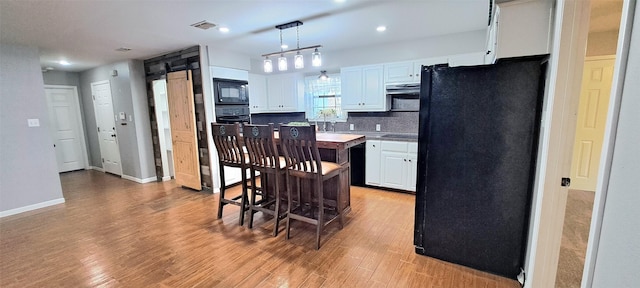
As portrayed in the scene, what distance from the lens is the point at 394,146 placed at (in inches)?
156

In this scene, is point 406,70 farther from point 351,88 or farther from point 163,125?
point 163,125

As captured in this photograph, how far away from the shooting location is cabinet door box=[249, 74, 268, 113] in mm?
5231

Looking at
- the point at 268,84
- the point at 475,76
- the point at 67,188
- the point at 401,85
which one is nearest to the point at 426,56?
the point at 401,85

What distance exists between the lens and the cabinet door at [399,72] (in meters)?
4.02

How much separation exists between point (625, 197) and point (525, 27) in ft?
4.76

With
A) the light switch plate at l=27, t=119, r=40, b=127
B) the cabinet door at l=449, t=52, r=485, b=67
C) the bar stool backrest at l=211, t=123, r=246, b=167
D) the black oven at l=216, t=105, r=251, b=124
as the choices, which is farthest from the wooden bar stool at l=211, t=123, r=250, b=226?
the cabinet door at l=449, t=52, r=485, b=67

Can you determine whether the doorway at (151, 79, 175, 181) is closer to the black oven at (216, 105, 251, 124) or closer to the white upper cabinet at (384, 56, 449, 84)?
the black oven at (216, 105, 251, 124)

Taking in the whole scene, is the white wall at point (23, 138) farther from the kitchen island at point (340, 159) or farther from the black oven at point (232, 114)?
the kitchen island at point (340, 159)

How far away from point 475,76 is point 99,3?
10.4ft

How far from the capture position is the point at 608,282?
73 cm

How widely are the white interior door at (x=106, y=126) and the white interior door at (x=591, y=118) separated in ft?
26.9

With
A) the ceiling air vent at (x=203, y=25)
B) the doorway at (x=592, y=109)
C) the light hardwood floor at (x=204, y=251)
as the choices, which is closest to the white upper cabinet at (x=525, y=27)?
the light hardwood floor at (x=204, y=251)

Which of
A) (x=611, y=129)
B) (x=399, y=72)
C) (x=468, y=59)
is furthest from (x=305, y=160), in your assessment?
(x=468, y=59)

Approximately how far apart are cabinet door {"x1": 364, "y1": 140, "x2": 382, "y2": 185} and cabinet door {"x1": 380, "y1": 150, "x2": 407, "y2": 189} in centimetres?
7
